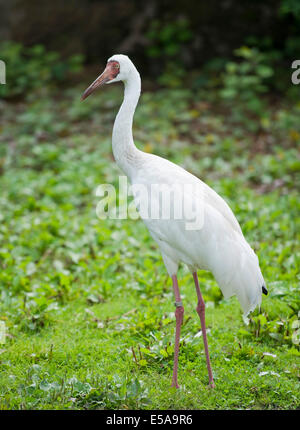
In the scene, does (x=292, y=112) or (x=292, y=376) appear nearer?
(x=292, y=376)

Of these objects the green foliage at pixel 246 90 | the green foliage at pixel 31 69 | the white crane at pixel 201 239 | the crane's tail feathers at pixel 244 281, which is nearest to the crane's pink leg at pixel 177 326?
the white crane at pixel 201 239

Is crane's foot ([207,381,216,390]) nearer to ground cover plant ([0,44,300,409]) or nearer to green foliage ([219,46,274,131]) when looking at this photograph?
ground cover plant ([0,44,300,409])

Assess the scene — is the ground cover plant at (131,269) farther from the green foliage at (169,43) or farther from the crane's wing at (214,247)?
the green foliage at (169,43)

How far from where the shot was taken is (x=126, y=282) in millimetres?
6027

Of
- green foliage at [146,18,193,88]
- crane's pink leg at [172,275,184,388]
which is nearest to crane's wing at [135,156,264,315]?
crane's pink leg at [172,275,184,388]

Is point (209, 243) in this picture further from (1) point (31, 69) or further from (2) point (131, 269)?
(1) point (31, 69)

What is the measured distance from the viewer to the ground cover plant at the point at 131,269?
4289mm

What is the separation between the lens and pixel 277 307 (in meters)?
5.31

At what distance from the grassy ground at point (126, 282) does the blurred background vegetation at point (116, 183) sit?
18 mm

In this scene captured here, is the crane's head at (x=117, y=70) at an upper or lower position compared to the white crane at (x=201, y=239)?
upper

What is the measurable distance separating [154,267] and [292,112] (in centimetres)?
606

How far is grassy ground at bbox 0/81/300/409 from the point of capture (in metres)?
4.26
